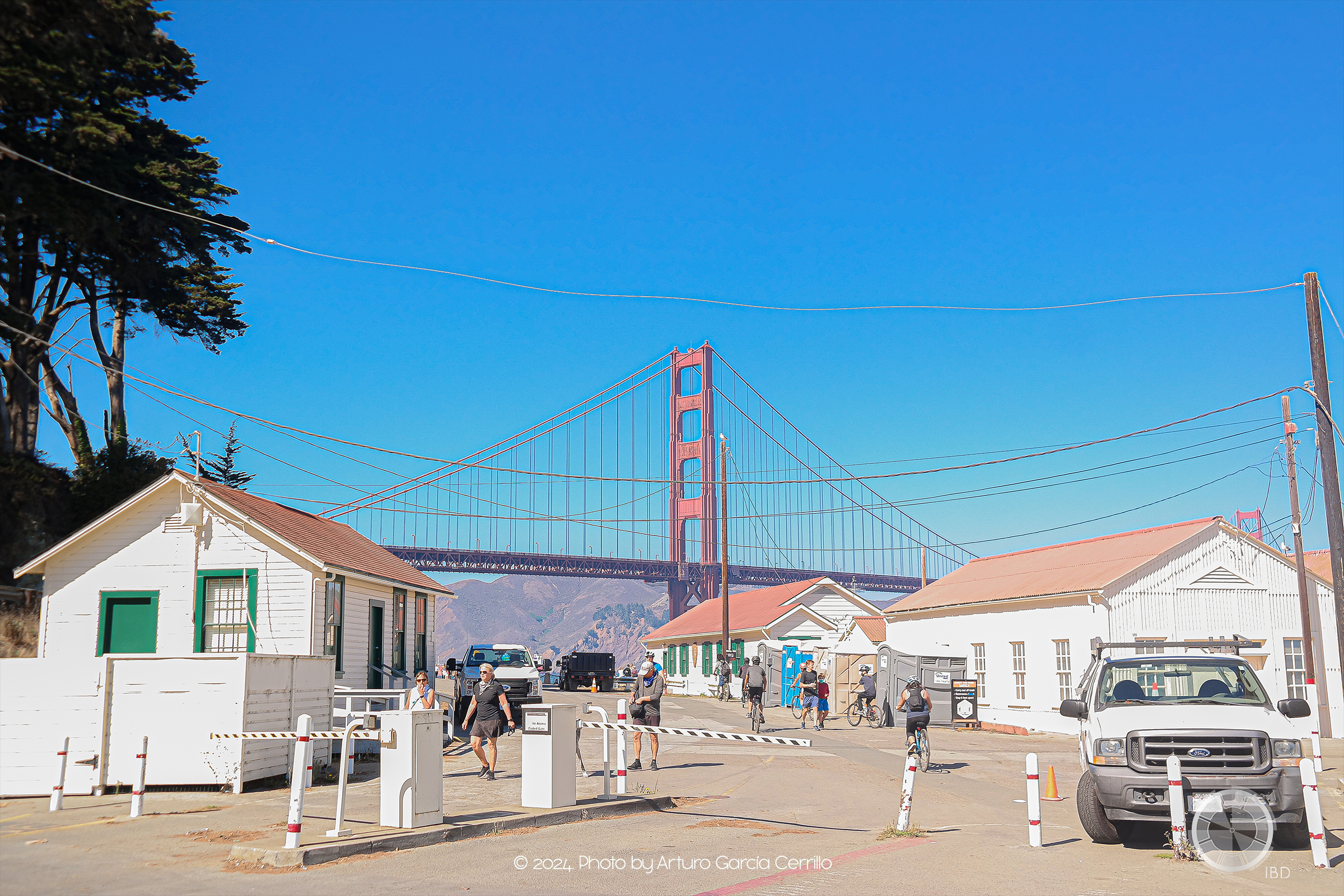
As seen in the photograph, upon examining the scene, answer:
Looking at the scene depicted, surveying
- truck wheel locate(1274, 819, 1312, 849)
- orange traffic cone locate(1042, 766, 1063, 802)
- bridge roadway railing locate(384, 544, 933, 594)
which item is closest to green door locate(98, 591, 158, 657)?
orange traffic cone locate(1042, 766, 1063, 802)

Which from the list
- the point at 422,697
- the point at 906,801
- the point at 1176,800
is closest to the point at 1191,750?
the point at 1176,800

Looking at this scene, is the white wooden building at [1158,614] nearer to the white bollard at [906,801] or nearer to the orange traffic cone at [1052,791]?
the orange traffic cone at [1052,791]

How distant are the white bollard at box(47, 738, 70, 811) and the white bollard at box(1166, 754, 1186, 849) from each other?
41.3 feet

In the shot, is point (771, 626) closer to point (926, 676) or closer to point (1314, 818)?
point (926, 676)

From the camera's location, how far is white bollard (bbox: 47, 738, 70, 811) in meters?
13.6

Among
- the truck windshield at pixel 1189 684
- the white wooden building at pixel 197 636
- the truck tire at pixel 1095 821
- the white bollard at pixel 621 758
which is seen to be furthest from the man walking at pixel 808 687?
the truck tire at pixel 1095 821

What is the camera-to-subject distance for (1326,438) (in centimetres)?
1964

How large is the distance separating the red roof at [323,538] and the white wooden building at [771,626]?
1996 cm

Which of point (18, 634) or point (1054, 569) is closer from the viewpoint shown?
point (18, 634)

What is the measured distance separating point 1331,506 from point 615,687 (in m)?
40.0

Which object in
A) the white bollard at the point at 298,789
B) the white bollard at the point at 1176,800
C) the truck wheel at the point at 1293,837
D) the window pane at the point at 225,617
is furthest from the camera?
the window pane at the point at 225,617

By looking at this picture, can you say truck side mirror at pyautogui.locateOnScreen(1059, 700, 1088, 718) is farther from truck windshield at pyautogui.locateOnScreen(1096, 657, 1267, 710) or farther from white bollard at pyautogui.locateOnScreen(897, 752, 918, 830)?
white bollard at pyautogui.locateOnScreen(897, 752, 918, 830)

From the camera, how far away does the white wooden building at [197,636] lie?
15102mm

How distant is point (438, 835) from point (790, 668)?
32197 mm
